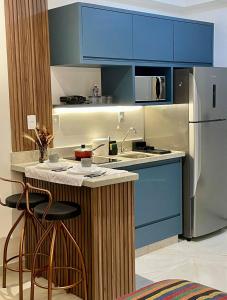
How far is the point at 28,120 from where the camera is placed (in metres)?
3.81

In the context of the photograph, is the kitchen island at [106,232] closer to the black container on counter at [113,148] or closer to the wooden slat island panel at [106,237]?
the wooden slat island panel at [106,237]

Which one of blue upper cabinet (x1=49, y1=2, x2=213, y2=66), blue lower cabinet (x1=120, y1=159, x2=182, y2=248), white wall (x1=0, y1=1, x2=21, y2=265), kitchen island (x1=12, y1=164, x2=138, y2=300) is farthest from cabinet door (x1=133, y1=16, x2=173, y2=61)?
kitchen island (x1=12, y1=164, x2=138, y2=300)

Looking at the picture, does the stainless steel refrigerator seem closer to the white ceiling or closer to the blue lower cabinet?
the blue lower cabinet

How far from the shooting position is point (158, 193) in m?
4.28

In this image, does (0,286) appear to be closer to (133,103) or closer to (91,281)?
(91,281)

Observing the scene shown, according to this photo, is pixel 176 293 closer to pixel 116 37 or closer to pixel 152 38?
pixel 116 37

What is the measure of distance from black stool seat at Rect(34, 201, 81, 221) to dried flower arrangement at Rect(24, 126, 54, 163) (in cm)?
79

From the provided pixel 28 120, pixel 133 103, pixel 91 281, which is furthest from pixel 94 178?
pixel 133 103

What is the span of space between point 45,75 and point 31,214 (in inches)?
54.5

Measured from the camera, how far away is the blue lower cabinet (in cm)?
412

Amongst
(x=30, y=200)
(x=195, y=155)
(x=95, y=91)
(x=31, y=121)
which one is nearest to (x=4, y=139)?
(x=31, y=121)

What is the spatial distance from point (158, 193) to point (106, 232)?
1.32 metres

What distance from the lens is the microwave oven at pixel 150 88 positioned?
14.1 feet

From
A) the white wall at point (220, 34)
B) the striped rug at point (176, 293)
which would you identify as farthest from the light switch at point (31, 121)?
the white wall at point (220, 34)
